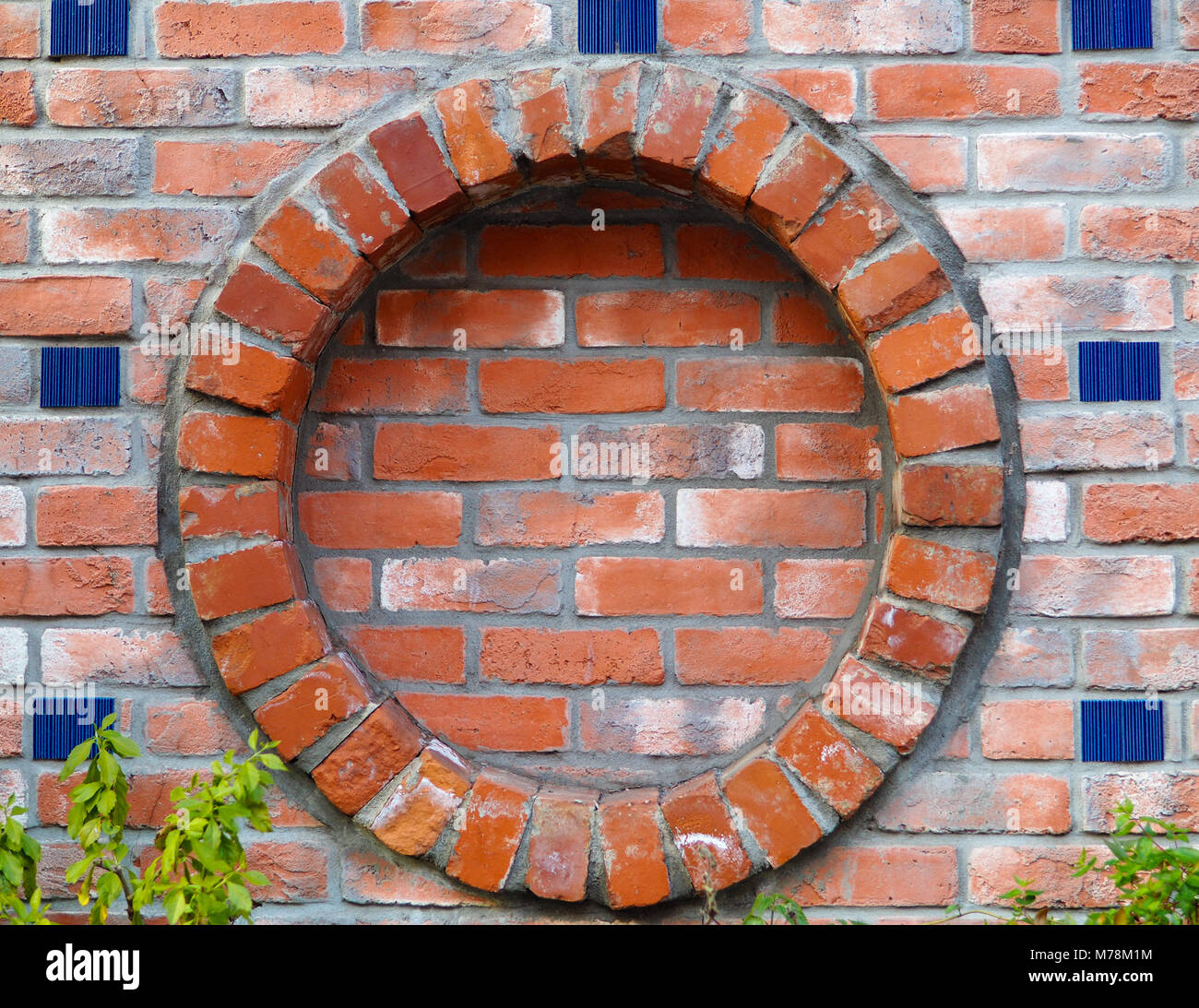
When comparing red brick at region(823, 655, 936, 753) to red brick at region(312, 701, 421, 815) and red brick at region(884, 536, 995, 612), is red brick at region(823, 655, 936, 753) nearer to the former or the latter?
red brick at region(884, 536, 995, 612)

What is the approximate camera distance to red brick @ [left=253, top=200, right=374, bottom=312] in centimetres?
144

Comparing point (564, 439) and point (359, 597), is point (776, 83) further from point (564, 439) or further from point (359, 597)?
point (359, 597)

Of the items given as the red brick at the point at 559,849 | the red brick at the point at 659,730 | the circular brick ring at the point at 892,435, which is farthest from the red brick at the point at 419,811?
the red brick at the point at 659,730

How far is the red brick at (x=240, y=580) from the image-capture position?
4.70ft

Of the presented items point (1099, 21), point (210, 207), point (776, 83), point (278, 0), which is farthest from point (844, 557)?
point (278, 0)

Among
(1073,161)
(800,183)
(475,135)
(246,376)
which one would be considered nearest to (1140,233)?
(1073,161)

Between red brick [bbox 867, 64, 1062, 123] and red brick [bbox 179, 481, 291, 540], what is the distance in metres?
1.07

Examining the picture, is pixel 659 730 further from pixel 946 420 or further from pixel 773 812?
pixel 946 420

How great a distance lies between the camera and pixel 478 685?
5.05ft

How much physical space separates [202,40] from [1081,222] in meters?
1.34

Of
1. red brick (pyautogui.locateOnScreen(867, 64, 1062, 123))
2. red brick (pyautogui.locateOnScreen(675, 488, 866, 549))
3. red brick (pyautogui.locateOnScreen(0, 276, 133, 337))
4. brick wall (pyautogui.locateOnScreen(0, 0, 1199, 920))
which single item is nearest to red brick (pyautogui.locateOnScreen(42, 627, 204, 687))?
brick wall (pyautogui.locateOnScreen(0, 0, 1199, 920))

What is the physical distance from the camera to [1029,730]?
146cm

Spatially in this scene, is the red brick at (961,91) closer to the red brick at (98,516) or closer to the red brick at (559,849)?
the red brick at (559,849)

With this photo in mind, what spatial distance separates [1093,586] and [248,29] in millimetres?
1507
